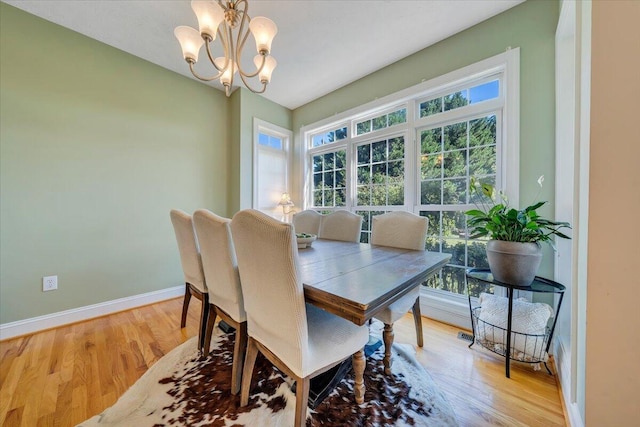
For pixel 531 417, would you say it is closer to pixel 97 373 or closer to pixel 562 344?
pixel 562 344

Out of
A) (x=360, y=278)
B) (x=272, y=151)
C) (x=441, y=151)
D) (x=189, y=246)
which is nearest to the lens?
(x=360, y=278)

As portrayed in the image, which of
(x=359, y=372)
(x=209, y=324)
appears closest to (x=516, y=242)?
(x=359, y=372)

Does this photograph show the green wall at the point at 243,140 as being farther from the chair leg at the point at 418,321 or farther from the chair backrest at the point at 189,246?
the chair leg at the point at 418,321

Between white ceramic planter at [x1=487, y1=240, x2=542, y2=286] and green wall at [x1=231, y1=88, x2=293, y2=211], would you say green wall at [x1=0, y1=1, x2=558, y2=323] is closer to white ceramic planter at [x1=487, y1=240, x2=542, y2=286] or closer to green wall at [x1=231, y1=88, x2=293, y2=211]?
green wall at [x1=231, y1=88, x2=293, y2=211]

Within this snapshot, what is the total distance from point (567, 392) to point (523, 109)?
6.25ft

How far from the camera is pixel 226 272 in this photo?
1213 millimetres

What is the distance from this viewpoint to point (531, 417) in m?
1.12

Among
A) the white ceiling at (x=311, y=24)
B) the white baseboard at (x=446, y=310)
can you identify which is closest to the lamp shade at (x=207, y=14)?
the white ceiling at (x=311, y=24)

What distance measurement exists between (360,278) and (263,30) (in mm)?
1676

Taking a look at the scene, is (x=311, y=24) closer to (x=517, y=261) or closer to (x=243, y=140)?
(x=243, y=140)

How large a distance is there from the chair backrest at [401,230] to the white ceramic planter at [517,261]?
0.46 metres

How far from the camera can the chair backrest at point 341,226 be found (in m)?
2.16

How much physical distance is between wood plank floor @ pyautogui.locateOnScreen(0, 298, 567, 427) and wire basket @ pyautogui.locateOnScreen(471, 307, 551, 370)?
3.5 inches

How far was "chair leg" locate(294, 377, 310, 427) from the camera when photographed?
0.88 m
